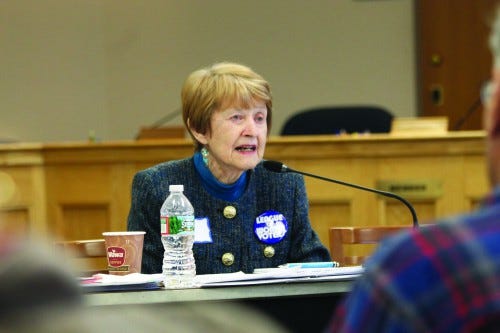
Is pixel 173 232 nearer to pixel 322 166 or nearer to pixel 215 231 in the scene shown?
pixel 215 231

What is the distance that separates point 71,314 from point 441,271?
1.23 ft

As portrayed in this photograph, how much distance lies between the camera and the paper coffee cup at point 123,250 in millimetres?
2756

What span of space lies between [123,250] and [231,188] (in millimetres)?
628

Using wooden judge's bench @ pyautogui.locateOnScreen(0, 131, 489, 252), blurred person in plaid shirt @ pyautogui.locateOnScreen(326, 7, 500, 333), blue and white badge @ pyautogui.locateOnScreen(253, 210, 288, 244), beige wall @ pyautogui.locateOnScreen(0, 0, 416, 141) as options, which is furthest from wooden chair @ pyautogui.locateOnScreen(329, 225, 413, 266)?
beige wall @ pyautogui.locateOnScreen(0, 0, 416, 141)

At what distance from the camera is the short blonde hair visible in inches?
130

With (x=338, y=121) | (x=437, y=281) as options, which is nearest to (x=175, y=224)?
(x=437, y=281)

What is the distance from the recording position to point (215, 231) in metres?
3.24

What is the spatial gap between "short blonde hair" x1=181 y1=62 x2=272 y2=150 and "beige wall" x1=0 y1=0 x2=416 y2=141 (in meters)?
5.66

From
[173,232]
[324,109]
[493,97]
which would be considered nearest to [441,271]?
[493,97]

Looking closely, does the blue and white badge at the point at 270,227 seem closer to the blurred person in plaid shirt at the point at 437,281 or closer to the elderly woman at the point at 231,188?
the elderly woman at the point at 231,188

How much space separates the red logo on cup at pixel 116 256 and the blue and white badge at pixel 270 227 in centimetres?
59

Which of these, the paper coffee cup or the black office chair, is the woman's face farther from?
the black office chair

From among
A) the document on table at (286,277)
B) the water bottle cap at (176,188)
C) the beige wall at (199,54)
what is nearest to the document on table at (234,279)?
the document on table at (286,277)

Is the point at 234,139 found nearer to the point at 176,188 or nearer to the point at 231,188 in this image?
the point at 231,188
